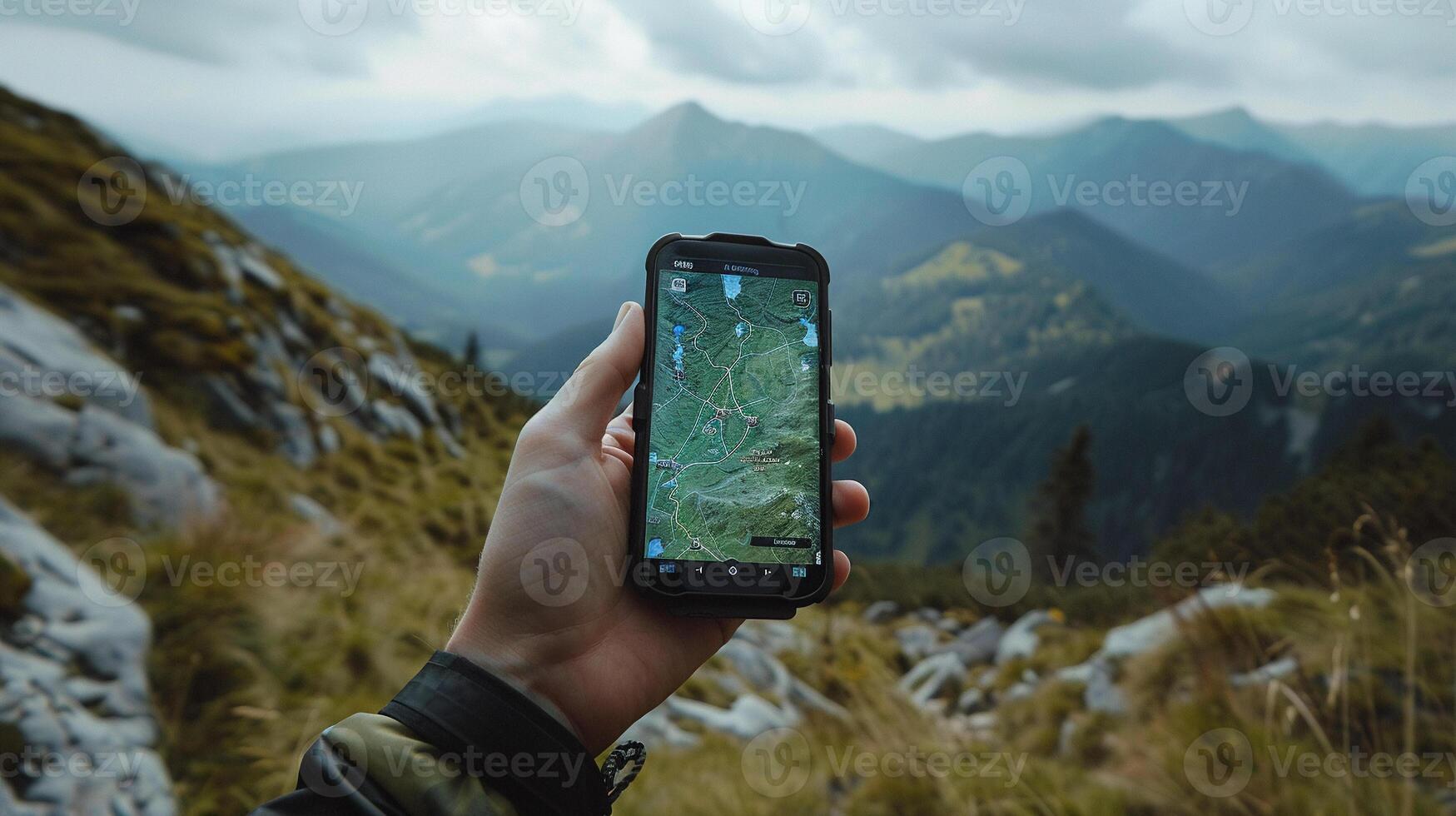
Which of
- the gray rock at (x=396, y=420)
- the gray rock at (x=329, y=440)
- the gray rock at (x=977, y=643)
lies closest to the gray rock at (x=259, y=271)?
the gray rock at (x=396, y=420)

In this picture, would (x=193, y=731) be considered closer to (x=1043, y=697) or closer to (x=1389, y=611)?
(x=1043, y=697)

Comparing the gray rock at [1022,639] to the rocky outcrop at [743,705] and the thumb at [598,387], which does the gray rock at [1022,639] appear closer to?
the rocky outcrop at [743,705]

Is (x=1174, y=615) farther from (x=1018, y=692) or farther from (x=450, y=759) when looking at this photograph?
(x=450, y=759)

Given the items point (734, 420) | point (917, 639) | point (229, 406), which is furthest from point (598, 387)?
point (917, 639)

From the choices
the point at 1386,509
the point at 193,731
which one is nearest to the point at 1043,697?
the point at 1386,509

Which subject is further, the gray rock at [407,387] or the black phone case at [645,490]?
the gray rock at [407,387]

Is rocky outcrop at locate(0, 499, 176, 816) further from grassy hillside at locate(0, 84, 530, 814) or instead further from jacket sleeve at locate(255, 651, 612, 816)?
jacket sleeve at locate(255, 651, 612, 816)

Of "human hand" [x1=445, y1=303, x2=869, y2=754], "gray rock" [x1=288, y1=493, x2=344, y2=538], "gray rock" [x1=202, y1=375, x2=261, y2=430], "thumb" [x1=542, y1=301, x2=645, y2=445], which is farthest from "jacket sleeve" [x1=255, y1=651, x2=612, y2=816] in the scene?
"gray rock" [x1=202, y1=375, x2=261, y2=430]
